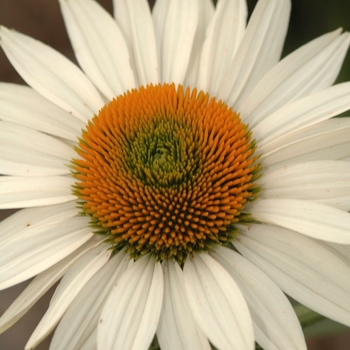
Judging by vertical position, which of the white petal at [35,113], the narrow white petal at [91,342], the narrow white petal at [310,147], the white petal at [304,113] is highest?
the white petal at [35,113]

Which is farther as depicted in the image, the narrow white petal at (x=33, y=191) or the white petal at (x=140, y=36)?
the white petal at (x=140, y=36)

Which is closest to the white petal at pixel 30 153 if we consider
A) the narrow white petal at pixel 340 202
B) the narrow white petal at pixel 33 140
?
the narrow white petal at pixel 33 140

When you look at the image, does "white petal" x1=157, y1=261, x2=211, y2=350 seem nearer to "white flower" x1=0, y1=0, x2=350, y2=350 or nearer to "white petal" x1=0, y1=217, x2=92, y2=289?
"white flower" x1=0, y1=0, x2=350, y2=350

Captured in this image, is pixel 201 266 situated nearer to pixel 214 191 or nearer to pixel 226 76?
pixel 214 191

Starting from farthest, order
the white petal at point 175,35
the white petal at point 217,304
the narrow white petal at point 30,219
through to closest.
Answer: the white petal at point 175,35, the narrow white petal at point 30,219, the white petal at point 217,304

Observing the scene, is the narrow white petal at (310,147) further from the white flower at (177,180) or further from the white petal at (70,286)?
the white petal at (70,286)

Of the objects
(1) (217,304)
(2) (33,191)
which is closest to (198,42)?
(2) (33,191)

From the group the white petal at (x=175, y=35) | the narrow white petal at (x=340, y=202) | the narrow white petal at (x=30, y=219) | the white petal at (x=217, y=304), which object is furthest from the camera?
the white petal at (x=175, y=35)

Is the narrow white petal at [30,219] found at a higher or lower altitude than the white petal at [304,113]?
lower
